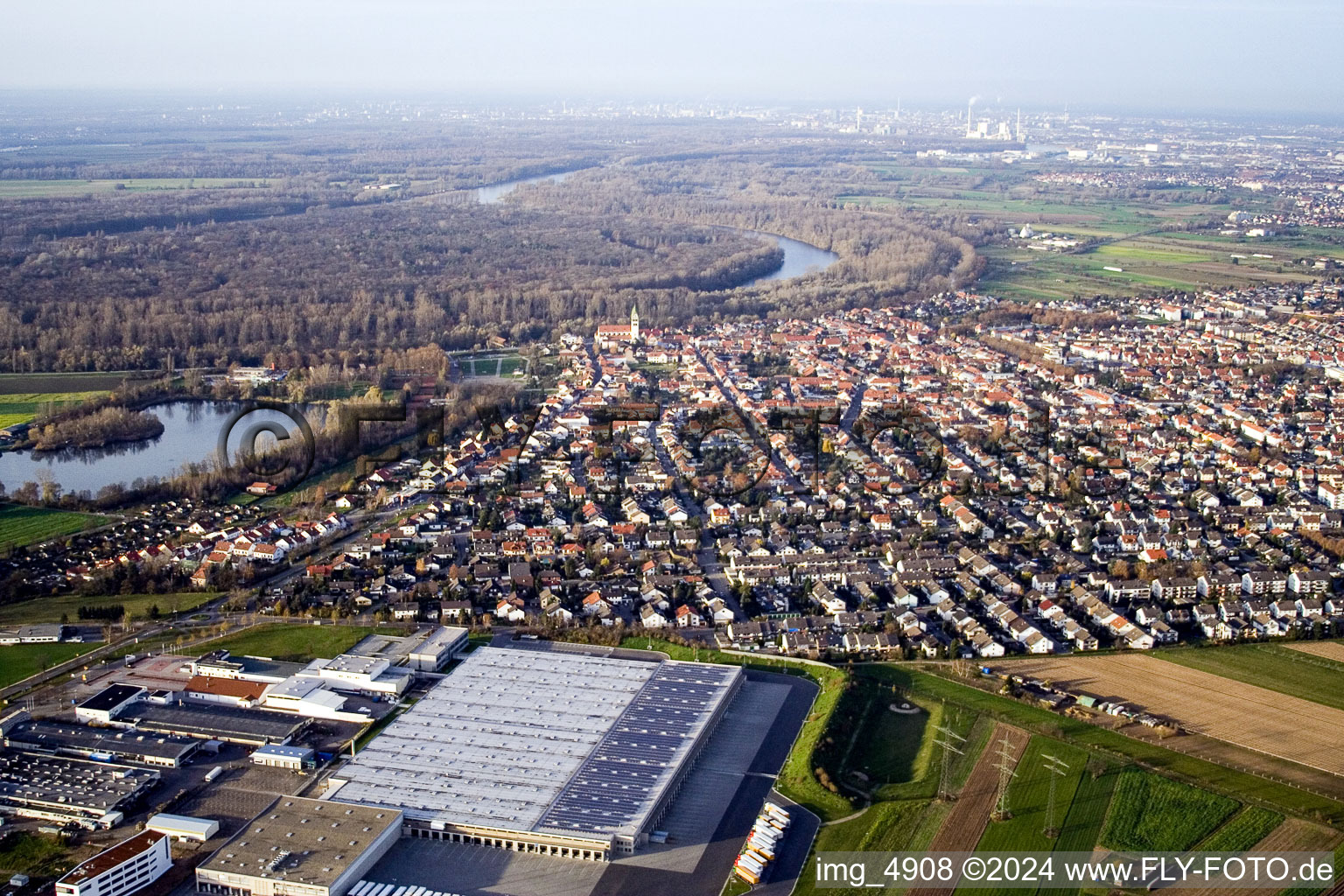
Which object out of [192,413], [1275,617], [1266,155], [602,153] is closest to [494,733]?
[1275,617]

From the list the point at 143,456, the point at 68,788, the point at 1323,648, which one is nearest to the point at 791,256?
the point at 143,456

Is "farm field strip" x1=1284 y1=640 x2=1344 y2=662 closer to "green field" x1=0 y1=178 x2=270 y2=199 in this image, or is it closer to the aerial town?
the aerial town

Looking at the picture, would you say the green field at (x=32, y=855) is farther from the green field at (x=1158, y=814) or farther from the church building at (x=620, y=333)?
the church building at (x=620, y=333)

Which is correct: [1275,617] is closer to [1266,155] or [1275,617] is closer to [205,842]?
[205,842]
